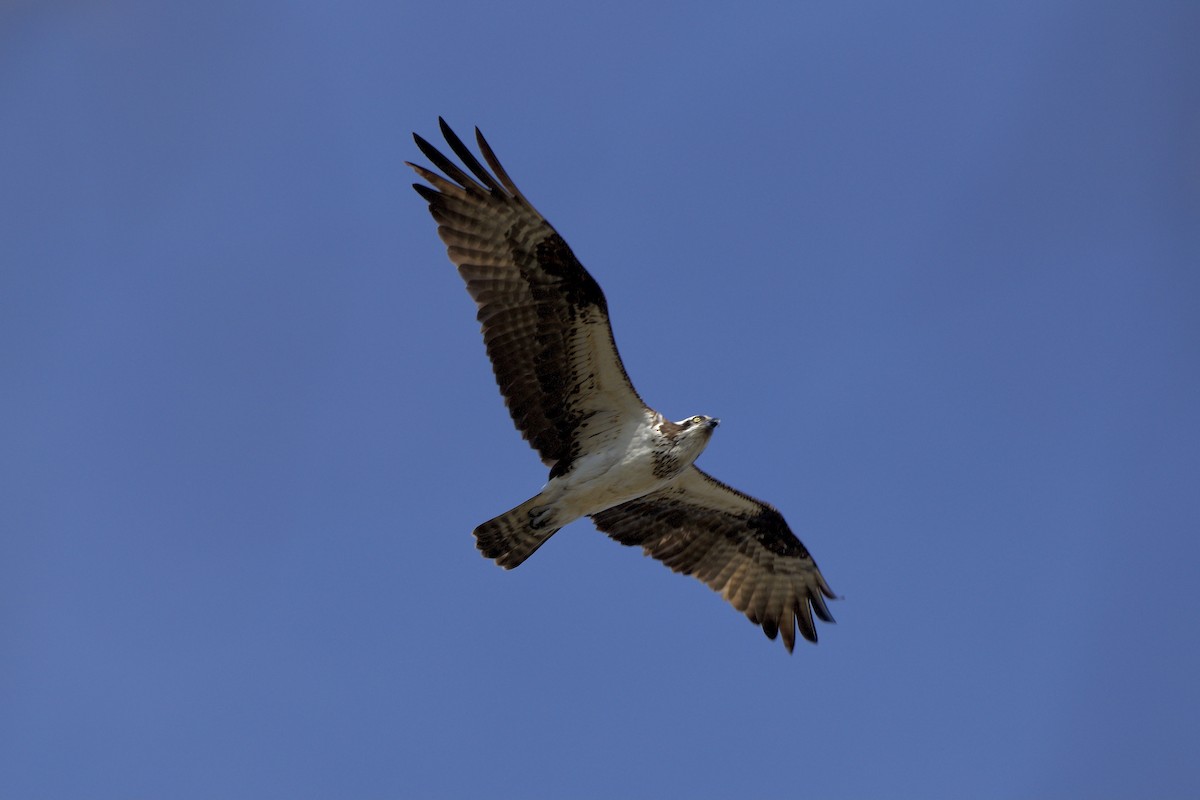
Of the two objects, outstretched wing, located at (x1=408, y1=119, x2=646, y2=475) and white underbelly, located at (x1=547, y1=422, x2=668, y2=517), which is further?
white underbelly, located at (x1=547, y1=422, x2=668, y2=517)

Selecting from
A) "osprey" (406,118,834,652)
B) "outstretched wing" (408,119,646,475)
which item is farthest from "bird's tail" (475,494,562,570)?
"outstretched wing" (408,119,646,475)

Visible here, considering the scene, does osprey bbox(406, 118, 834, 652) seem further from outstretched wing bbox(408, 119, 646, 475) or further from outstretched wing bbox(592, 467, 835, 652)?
outstretched wing bbox(592, 467, 835, 652)

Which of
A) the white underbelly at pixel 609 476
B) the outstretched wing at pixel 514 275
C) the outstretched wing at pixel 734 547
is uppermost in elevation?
the outstretched wing at pixel 514 275

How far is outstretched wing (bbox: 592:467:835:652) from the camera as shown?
14.5 metres

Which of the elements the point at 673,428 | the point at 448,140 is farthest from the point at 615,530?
the point at 448,140

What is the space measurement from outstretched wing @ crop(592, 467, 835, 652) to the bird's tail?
1.28 meters

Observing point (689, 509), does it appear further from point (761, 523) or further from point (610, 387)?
point (610, 387)

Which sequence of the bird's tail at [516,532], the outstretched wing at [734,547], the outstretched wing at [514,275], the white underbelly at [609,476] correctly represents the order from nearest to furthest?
the outstretched wing at [514,275] < the white underbelly at [609,476] < the bird's tail at [516,532] < the outstretched wing at [734,547]

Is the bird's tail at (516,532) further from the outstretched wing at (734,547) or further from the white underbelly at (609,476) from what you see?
the outstretched wing at (734,547)

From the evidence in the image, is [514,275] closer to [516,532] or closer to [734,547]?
[516,532]

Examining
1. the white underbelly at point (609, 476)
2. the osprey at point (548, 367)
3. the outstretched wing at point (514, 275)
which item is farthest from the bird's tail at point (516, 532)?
the outstretched wing at point (514, 275)

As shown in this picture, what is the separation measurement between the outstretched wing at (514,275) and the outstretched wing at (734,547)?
2231 millimetres

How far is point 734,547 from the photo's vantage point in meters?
15.1

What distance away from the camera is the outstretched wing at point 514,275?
12.7 metres
